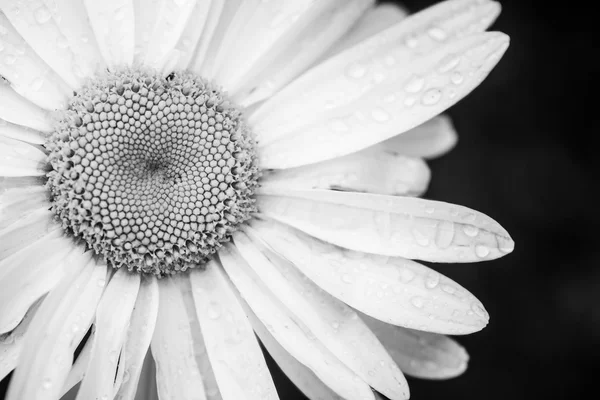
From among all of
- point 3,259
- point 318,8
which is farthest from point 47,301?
point 318,8

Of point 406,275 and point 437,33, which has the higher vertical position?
point 437,33

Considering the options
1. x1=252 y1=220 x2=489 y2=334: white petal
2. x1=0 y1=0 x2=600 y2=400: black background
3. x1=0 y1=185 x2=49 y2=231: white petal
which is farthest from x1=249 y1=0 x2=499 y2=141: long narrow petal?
x1=0 y1=0 x2=600 y2=400: black background

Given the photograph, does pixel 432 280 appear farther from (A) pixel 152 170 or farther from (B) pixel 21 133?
(B) pixel 21 133

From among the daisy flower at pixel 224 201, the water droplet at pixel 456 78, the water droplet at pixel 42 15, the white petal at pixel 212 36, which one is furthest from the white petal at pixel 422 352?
the water droplet at pixel 42 15

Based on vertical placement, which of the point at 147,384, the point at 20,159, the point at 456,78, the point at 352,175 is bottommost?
the point at 147,384

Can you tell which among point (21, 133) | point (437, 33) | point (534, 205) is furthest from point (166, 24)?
point (534, 205)

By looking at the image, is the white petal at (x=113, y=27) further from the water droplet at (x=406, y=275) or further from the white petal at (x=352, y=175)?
the water droplet at (x=406, y=275)
